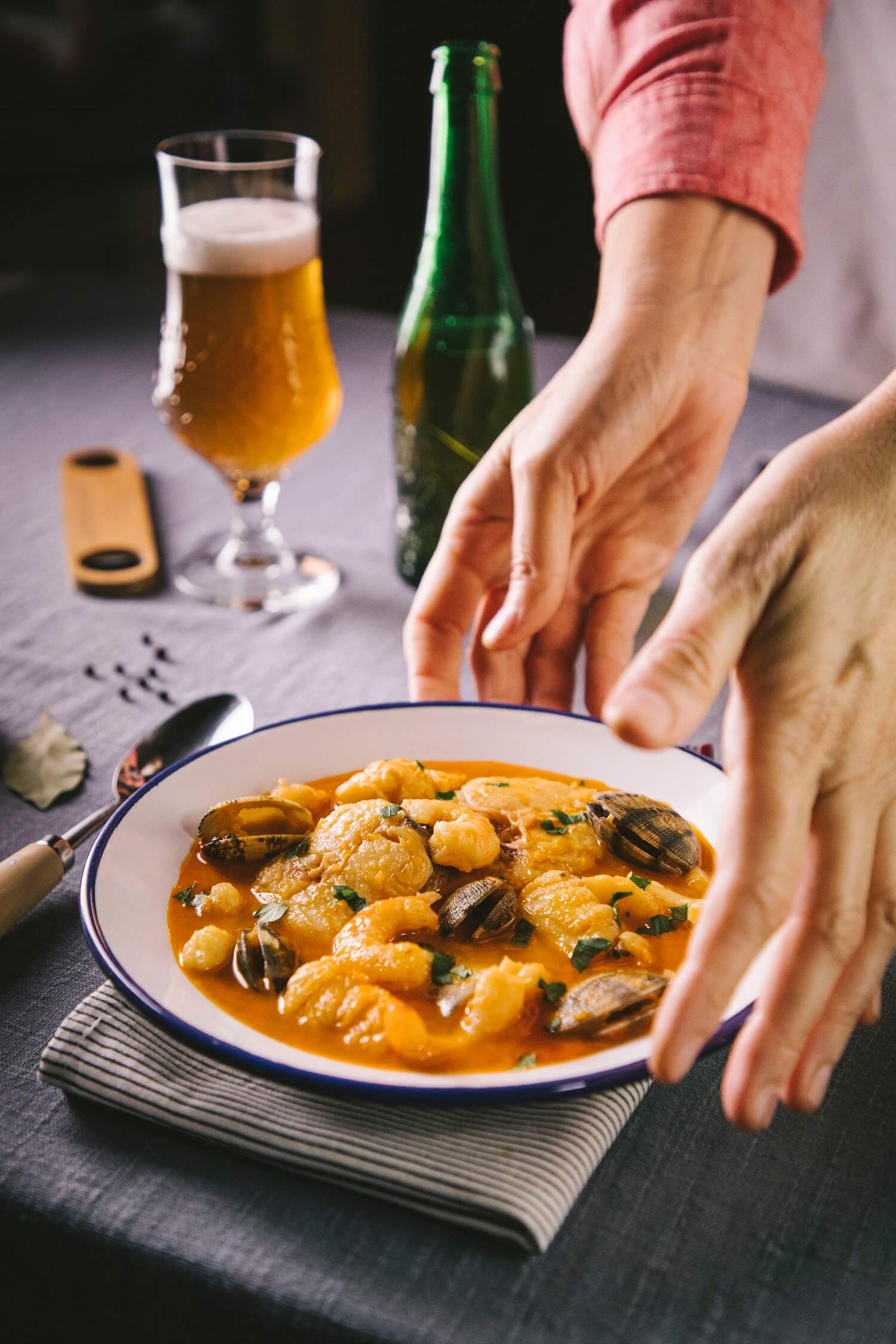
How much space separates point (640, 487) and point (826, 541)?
105cm

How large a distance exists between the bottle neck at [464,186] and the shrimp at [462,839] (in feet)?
3.67

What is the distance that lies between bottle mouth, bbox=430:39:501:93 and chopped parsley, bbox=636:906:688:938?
4.39 feet

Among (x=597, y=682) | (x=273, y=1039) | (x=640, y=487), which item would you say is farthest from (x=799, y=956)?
(x=640, y=487)

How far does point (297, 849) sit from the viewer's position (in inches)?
51.8

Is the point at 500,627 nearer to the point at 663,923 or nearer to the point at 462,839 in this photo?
the point at 462,839

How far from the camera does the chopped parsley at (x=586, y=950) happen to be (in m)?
1.14

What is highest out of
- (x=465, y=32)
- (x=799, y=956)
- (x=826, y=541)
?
(x=826, y=541)

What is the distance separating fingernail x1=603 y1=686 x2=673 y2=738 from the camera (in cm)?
84

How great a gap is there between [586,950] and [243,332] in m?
1.30

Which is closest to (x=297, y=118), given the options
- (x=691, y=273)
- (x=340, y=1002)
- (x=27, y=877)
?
(x=691, y=273)

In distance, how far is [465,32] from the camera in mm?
9219

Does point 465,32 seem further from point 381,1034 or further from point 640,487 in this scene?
point 381,1034

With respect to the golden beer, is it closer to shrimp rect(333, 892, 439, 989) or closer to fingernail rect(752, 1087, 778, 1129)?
shrimp rect(333, 892, 439, 989)

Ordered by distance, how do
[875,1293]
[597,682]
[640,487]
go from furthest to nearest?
[640,487] → [597,682] → [875,1293]
